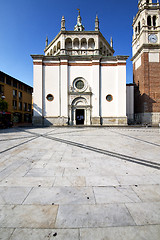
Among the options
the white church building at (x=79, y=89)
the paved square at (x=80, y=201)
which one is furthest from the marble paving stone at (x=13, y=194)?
the white church building at (x=79, y=89)

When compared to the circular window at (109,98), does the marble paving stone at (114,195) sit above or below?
below

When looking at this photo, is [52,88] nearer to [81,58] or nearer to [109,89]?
[81,58]

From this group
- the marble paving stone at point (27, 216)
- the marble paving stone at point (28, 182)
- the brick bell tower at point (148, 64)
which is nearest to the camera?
the marble paving stone at point (27, 216)

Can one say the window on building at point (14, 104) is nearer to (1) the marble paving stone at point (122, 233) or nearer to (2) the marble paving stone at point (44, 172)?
(2) the marble paving stone at point (44, 172)

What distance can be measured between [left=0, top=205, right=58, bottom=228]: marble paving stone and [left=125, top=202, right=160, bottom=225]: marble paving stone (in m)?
A: 1.33

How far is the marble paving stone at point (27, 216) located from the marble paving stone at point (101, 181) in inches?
42.6

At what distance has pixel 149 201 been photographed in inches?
82.7

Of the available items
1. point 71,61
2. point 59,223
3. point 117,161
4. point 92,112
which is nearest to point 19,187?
point 59,223

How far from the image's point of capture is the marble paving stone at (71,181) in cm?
266

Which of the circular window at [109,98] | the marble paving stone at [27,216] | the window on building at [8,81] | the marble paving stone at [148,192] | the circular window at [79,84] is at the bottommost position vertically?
the marble paving stone at [148,192]

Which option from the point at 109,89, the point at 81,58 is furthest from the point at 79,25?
the point at 109,89

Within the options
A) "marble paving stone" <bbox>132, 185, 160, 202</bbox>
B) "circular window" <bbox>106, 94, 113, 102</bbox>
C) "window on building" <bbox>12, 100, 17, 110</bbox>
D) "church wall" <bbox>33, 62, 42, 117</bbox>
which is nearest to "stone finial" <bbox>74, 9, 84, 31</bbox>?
"church wall" <bbox>33, 62, 42, 117</bbox>

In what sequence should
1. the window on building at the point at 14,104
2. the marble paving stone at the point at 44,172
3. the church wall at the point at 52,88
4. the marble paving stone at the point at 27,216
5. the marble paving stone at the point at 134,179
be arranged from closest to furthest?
1. the marble paving stone at the point at 27,216
2. the marble paving stone at the point at 134,179
3. the marble paving stone at the point at 44,172
4. the church wall at the point at 52,88
5. the window on building at the point at 14,104

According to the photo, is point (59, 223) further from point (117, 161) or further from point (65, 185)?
point (117, 161)
